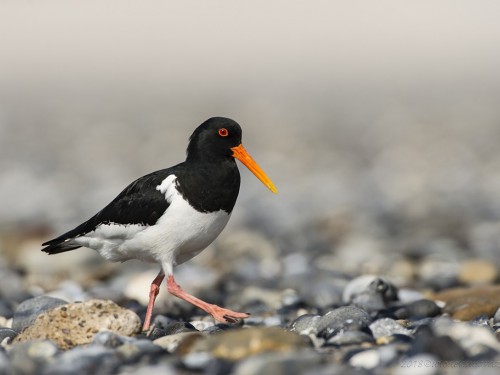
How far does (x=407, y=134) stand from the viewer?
22969mm

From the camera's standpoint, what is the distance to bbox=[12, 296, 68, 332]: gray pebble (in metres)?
6.61

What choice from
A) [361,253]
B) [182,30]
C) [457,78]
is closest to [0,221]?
[361,253]

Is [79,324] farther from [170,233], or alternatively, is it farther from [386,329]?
[386,329]

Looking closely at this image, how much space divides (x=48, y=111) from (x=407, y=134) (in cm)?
1452

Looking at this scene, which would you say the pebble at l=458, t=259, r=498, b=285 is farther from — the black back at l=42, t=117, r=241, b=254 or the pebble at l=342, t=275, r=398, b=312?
the black back at l=42, t=117, r=241, b=254

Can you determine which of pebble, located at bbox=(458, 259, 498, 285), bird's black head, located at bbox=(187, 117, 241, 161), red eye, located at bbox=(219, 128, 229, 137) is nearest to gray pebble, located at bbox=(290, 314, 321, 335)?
bird's black head, located at bbox=(187, 117, 241, 161)

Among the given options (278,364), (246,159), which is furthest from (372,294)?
(278,364)

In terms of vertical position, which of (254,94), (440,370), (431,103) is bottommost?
(440,370)

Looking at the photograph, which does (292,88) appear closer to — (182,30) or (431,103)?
(431,103)

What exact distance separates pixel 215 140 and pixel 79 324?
6.31 ft

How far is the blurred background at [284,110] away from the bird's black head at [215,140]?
3.60 m

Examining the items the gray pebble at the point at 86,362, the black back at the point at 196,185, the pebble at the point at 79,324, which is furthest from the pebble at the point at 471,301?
the gray pebble at the point at 86,362

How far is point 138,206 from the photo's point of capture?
6.70m

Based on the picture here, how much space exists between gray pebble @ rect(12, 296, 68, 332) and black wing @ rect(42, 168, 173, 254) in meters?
0.58
